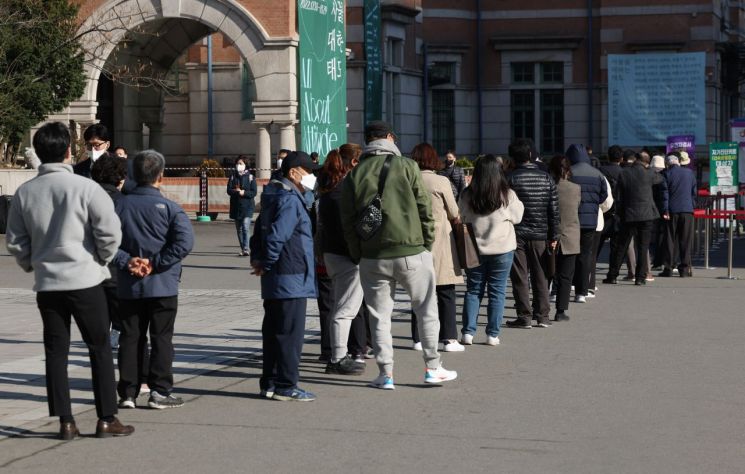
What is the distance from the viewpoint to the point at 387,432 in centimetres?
838

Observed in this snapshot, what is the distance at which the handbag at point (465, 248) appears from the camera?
39.3ft

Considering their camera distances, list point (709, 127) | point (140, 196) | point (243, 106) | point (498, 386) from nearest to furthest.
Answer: point (140, 196) → point (498, 386) → point (243, 106) → point (709, 127)

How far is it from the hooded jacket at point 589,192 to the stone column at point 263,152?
17257mm

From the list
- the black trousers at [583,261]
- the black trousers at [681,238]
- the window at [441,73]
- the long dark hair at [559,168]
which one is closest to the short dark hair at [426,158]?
the long dark hair at [559,168]

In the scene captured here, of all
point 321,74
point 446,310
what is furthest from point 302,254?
point 321,74

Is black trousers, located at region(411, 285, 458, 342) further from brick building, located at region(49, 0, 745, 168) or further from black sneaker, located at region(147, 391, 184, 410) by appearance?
brick building, located at region(49, 0, 745, 168)

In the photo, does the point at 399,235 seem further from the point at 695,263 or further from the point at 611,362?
the point at 695,263

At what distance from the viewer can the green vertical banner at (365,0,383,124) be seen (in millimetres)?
36062

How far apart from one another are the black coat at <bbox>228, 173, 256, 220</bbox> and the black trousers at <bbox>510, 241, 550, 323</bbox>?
10.4 m

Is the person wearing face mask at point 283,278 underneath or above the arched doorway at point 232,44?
underneath

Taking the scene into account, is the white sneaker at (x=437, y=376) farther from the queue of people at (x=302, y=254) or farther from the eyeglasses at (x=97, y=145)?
the eyeglasses at (x=97, y=145)

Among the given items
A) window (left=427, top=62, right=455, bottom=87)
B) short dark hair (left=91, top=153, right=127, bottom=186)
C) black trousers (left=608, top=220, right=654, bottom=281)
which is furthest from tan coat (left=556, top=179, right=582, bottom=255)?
window (left=427, top=62, right=455, bottom=87)

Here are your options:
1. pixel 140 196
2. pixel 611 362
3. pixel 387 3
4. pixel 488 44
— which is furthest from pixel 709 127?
pixel 140 196

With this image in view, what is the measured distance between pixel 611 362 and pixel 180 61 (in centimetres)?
A: 3129
